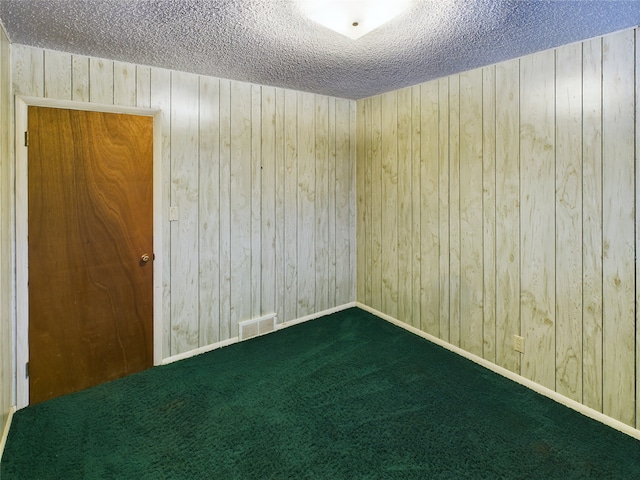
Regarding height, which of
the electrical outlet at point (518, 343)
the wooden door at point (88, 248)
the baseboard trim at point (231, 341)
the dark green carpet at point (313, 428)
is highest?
the wooden door at point (88, 248)

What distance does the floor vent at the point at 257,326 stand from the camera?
11.0 feet

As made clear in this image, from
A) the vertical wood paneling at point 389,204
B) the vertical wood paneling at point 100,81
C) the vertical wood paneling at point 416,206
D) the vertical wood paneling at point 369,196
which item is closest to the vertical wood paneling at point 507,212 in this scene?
the vertical wood paneling at point 416,206

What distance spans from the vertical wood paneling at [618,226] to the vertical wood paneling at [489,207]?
0.71 metres

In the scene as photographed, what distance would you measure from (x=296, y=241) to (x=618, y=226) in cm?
253

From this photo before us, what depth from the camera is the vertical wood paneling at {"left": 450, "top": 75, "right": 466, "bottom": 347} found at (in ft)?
9.85

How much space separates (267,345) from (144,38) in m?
2.50

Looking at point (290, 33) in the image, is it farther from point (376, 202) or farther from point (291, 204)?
point (376, 202)

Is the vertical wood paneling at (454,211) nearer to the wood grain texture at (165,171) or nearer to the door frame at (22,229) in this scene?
the wood grain texture at (165,171)

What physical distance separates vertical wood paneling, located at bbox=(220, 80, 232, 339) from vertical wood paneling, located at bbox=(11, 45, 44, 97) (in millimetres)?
1223

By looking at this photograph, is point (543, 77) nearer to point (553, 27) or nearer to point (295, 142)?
point (553, 27)

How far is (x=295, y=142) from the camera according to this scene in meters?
3.59

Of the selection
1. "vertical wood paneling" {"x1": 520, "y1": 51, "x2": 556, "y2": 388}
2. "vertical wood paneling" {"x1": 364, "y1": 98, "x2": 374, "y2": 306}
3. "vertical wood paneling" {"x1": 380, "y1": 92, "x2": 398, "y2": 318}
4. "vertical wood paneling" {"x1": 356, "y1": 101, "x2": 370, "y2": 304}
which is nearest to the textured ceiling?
"vertical wood paneling" {"x1": 520, "y1": 51, "x2": 556, "y2": 388}

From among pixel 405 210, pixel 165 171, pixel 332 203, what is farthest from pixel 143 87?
pixel 405 210

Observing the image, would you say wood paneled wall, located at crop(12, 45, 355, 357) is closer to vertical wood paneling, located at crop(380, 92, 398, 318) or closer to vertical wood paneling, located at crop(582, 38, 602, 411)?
vertical wood paneling, located at crop(380, 92, 398, 318)
